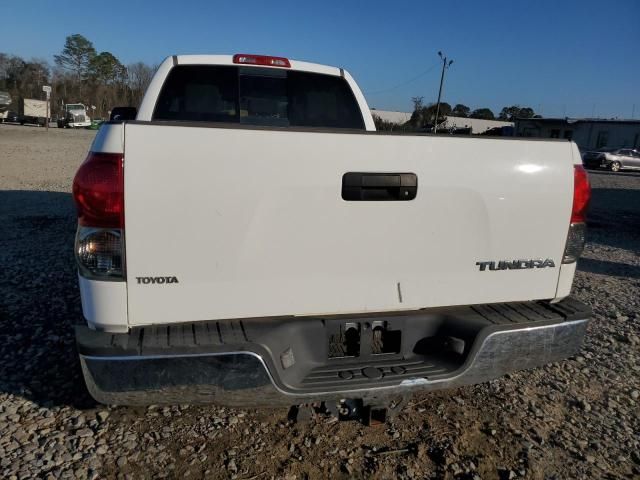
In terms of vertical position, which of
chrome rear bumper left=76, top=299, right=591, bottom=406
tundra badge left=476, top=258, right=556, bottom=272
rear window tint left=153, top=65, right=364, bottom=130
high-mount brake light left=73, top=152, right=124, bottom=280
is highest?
rear window tint left=153, top=65, right=364, bottom=130

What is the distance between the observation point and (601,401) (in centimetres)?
326

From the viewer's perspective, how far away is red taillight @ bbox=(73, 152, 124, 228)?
1929 millimetres

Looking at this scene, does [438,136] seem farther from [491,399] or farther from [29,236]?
[29,236]

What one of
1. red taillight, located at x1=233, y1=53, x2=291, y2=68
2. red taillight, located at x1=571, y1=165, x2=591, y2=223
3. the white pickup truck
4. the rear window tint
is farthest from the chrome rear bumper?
red taillight, located at x1=233, y1=53, x2=291, y2=68

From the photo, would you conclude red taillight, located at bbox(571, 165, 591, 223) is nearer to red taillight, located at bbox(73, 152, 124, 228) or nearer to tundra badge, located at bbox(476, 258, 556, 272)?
tundra badge, located at bbox(476, 258, 556, 272)

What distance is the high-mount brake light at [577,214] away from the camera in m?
2.45

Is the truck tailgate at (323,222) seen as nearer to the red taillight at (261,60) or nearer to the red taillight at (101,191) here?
the red taillight at (101,191)

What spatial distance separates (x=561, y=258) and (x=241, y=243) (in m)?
1.60

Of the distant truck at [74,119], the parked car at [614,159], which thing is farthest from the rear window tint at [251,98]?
Answer: the distant truck at [74,119]

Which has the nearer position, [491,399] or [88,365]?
[88,365]

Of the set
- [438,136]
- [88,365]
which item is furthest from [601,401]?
[88,365]

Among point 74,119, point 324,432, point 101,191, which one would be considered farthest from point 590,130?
point 74,119

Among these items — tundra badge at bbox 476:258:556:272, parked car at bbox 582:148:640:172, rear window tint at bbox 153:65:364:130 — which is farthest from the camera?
parked car at bbox 582:148:640:172

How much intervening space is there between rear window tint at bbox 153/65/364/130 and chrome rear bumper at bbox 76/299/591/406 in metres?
2.24
